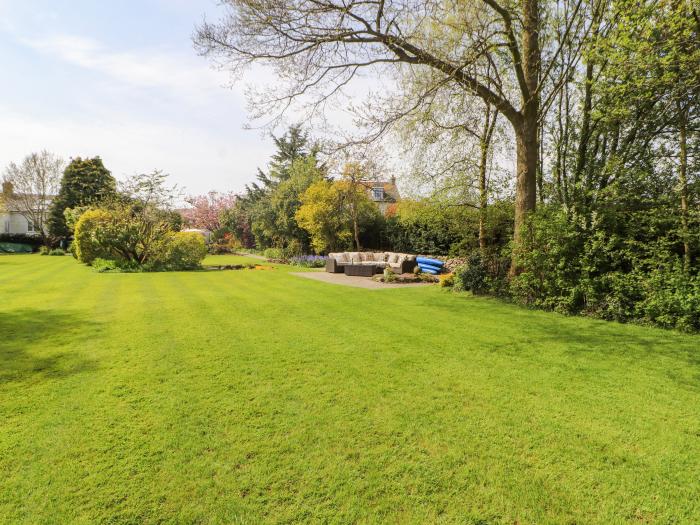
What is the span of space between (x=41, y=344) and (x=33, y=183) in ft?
132

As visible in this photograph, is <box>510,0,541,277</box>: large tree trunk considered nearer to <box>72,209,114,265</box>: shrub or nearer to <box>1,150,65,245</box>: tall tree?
<box>72,209,114,265</box>: shrub

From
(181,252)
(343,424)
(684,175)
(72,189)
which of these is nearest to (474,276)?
(684,175)

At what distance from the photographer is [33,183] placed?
3512 centimetres

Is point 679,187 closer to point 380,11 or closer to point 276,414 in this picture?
point 380,11

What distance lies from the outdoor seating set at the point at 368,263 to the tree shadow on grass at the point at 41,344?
1014cm

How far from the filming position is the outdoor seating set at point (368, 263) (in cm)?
1520

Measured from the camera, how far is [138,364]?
15.0ft

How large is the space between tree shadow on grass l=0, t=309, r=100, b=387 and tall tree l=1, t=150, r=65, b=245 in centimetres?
3564

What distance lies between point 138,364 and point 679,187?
9.49 metres


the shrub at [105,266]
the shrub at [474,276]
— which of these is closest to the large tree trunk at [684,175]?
the shrub at [474,276]

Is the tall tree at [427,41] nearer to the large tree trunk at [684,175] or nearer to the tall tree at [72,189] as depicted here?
the large tree trunk at [684,175]

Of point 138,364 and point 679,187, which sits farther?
point 679,187

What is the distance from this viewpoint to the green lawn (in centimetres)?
230

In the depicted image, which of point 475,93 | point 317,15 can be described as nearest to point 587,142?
point 475,93
